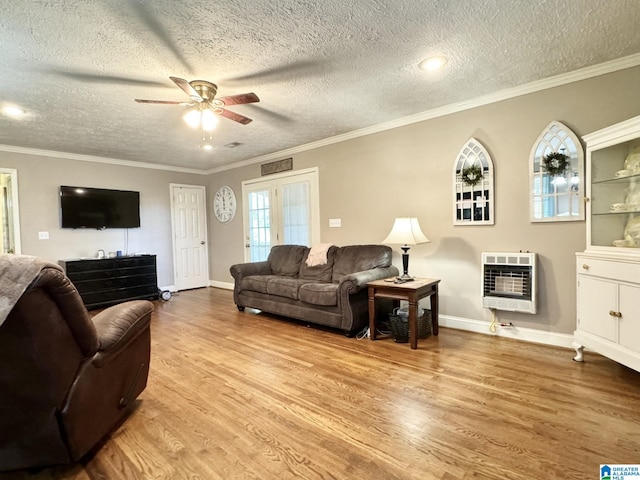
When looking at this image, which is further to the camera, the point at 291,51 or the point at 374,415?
the point at 291,51

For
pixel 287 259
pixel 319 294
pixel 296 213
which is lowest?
pixel 319 294

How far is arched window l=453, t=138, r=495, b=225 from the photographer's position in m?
3.26

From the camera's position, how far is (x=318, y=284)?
3652mm

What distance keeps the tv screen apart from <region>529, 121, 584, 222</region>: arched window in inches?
229

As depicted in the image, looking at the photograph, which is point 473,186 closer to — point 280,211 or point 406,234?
point 406,234

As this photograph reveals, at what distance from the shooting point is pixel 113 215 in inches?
209

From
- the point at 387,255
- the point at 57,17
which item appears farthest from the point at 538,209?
the point at 57,17

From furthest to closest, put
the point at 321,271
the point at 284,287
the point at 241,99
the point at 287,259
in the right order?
the point at 287,259 < the point at 321,271 < the point at 284,287 < the point at 241,99

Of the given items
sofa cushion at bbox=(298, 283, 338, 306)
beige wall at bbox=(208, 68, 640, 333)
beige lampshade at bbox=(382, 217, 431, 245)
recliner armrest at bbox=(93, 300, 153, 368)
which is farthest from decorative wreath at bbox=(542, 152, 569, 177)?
recliner armrest at bbox=(93, 300, 153, 368)

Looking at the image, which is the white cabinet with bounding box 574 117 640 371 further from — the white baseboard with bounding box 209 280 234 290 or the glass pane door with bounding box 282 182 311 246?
the white baseboard with bounding box 209 280 234 290

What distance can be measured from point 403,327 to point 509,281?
1.14 m

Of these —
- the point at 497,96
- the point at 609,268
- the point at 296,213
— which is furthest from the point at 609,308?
the point at 296,213

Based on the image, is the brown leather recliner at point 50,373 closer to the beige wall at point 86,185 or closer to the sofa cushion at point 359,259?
the sofa cushion at point 359,259

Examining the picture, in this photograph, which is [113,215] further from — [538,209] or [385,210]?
[538,209]
